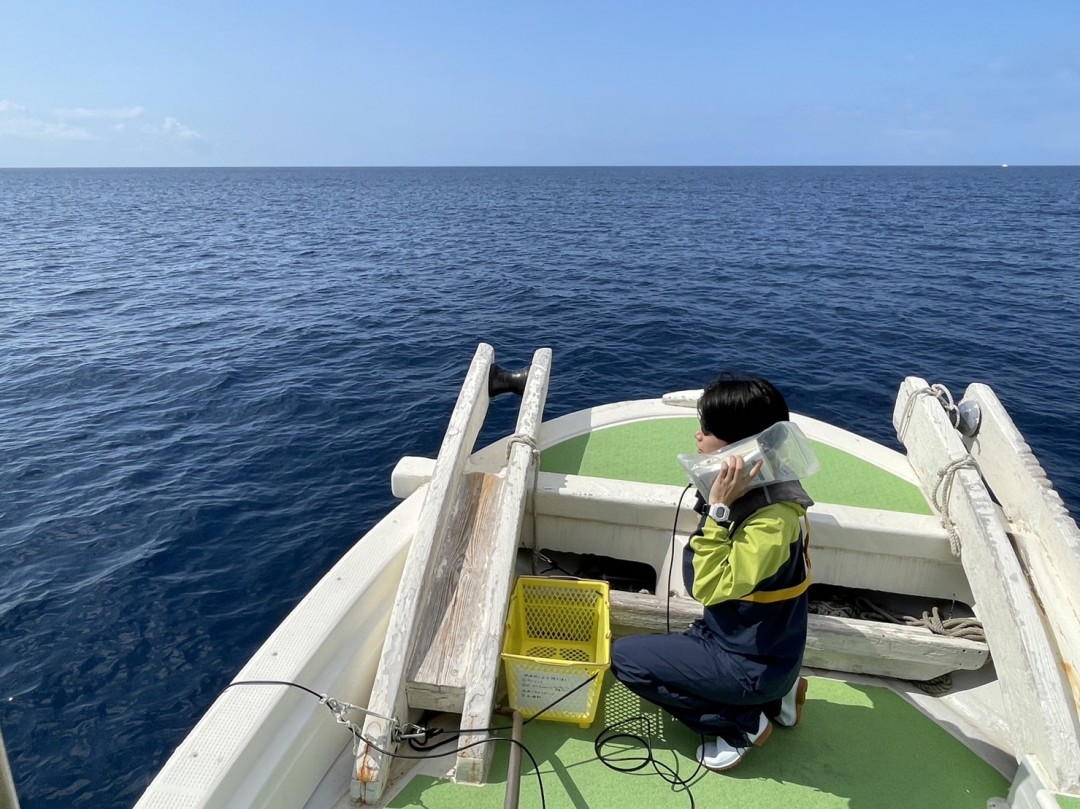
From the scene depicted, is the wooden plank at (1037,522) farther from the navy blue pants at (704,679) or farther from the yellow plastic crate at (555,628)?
the yellow plastic crate at (555,628)

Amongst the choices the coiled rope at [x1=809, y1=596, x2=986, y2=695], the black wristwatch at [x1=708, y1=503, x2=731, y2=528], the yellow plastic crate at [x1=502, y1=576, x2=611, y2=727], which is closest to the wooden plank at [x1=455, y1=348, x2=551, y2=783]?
the yellow plastic crate at [x1=502, y1=576, x2=611, y2=727]

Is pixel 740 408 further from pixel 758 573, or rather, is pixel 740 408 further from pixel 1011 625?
pixel 1011 625

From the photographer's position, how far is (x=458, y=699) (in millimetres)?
3379

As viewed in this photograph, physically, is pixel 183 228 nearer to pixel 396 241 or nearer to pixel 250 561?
pixel 396 241

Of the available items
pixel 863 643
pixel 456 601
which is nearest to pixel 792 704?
pixel 863 643

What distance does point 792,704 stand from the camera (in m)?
3.46

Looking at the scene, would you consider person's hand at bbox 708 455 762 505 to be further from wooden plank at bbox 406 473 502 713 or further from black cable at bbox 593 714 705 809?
wooden plank at bbox 406 473 502 713

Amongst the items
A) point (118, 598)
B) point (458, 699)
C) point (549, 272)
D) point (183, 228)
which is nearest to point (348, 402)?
point (118, 598)

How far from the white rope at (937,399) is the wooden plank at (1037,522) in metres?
0.16

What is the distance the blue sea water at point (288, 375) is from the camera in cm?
594

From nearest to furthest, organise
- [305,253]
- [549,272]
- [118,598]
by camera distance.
A: [118,598] < [549,272] < [305,253]

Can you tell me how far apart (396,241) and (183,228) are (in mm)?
17435

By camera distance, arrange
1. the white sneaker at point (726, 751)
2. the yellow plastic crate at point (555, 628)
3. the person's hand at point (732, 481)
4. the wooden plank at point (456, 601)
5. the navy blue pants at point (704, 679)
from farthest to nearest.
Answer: the yellow plastic crate at point (555, 628) < the wooden plank at point (456, 601) < the white sneaker at point (726, 751) < the navy blue pants at point (704, 679) < the person's hand at point (732, 481)

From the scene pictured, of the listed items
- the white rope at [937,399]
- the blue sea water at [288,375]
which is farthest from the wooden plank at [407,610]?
the white rope at [937,399]
